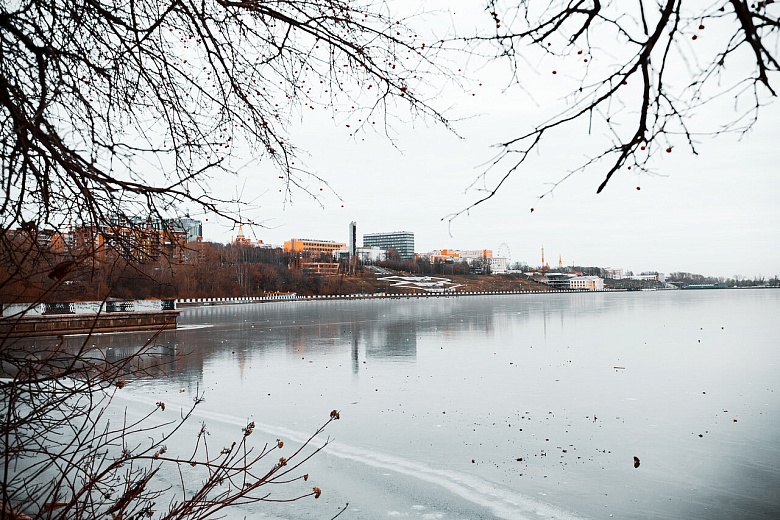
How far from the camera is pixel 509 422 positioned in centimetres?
811

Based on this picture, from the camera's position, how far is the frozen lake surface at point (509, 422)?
537 cm

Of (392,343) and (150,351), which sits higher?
(150,351)

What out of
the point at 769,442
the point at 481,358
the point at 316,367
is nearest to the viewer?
the point at 769,442

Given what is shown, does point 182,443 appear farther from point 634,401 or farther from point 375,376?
point 634,401

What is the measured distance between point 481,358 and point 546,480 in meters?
8.97

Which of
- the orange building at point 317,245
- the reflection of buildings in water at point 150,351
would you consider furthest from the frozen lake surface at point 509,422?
the orange building at point 317,245

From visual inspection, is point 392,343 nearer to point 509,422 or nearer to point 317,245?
point 509,422

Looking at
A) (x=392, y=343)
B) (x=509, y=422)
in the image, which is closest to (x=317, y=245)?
(x=392, y=343)

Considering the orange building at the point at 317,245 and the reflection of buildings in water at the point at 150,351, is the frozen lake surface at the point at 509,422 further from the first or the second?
the orange building at the point at 317,245

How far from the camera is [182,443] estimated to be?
6895mm

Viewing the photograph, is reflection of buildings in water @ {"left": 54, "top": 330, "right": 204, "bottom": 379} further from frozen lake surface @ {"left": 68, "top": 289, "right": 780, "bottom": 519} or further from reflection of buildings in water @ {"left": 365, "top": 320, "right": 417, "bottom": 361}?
reflection of buildings in water @ {"left": 365, "top": 320, "right": 417, "bottom": 361}

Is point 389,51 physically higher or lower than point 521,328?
higher

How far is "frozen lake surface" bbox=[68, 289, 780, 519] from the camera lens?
537cm

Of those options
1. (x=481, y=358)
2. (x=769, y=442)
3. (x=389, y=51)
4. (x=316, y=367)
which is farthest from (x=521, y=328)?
(x=389, y=51)
